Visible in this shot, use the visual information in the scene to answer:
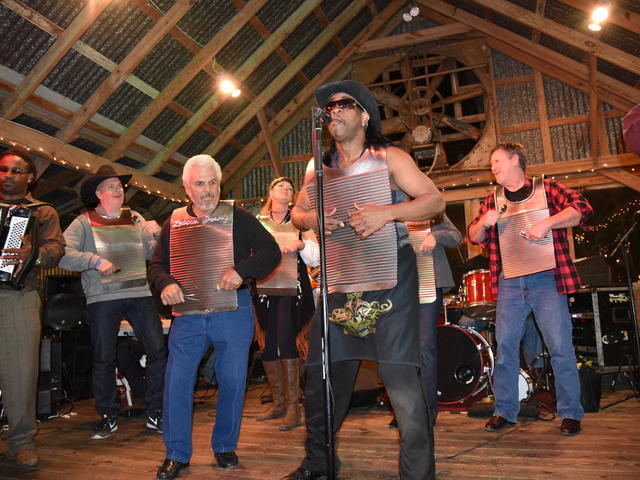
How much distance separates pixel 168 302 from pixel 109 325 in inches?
67.2

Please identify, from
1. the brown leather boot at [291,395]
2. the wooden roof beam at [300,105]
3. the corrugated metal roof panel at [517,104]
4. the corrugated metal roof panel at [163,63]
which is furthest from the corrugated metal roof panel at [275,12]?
the brown leather boot at [291,395]

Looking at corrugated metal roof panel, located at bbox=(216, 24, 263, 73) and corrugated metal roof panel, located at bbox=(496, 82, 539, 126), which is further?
corrugated metal roof panel, located at bbox=(496, 82, 539, 126)

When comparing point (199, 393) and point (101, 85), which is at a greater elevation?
point (101, 85)

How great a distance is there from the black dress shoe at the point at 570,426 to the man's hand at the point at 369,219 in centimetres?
239

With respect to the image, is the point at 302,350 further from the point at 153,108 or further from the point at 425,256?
the point at 153,108

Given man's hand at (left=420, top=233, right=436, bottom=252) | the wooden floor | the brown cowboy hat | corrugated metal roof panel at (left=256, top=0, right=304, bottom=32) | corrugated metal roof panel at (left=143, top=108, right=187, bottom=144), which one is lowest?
the wooden floor

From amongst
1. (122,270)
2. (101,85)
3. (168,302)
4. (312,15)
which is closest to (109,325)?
(122,270)

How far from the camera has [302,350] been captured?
5.18 meters

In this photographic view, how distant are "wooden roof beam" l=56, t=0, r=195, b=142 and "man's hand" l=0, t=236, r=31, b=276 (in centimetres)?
443

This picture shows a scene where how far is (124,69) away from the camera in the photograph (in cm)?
708

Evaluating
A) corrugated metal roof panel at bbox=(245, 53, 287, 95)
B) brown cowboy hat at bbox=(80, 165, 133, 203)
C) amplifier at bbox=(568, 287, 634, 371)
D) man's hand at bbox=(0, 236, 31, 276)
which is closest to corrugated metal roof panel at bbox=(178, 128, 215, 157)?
corrugated metal roof panel at bbox=(245, 53, 287, 95)

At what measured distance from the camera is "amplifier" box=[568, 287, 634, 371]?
5871 millimetres

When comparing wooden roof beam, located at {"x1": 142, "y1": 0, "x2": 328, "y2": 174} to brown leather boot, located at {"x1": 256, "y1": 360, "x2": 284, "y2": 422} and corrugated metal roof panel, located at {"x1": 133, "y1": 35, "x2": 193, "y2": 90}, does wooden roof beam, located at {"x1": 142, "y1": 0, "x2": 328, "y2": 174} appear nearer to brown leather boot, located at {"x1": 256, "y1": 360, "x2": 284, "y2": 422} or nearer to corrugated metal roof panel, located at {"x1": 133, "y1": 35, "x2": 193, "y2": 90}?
corrugated metal roof panel, located at {"x1": 133, "y1": 35, "x2": 193, "y2": 90}

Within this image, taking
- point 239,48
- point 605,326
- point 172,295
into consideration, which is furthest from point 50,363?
point 605,326
